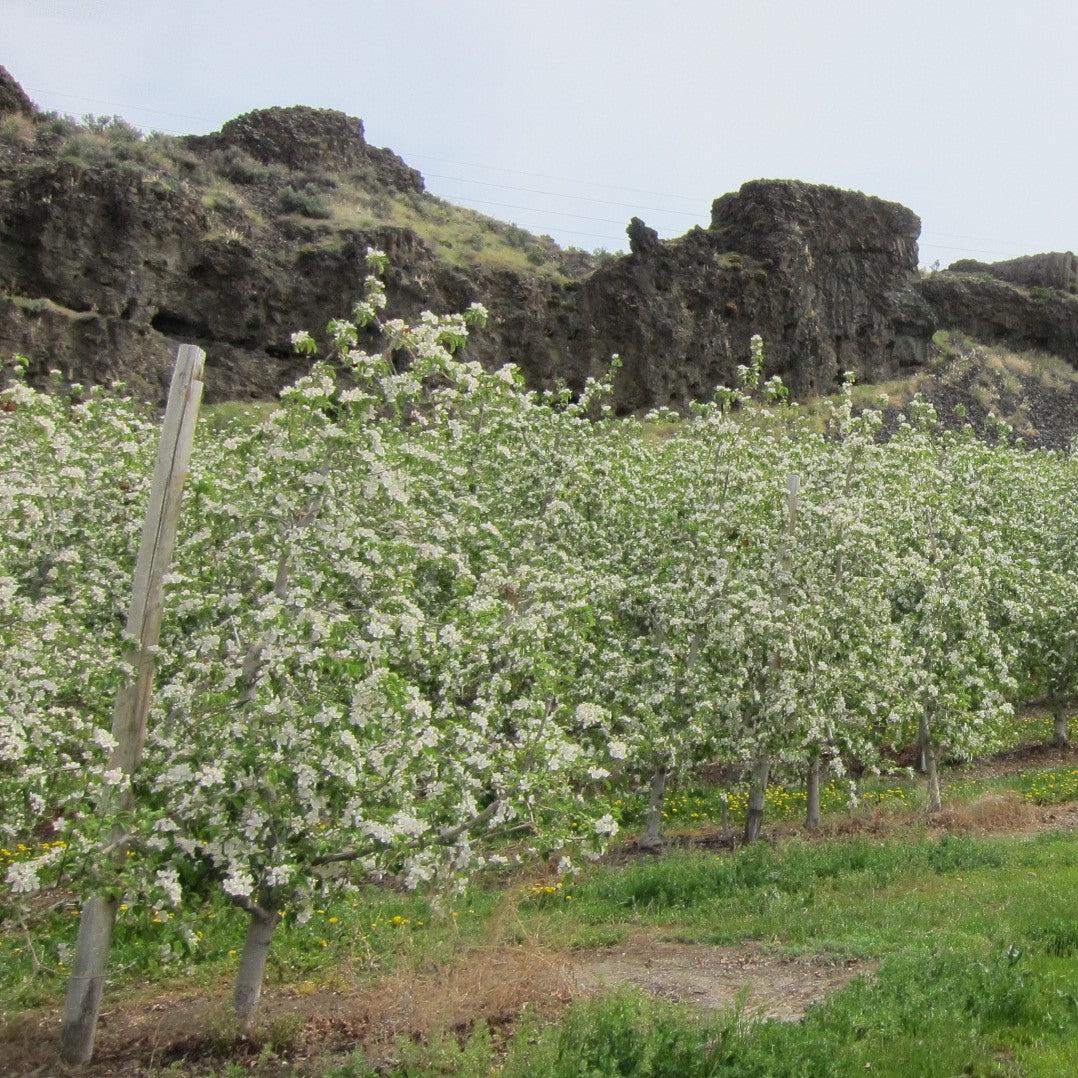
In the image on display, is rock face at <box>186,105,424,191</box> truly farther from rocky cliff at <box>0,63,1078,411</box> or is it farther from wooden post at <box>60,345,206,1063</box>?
Answer: wooden post at <box>60,345,206,1063</box>

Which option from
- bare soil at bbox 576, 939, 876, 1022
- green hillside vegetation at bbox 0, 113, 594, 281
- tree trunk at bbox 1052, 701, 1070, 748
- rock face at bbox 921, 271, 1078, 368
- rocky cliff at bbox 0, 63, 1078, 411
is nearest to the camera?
bare soil at bbox 576, 939, 876, 1022

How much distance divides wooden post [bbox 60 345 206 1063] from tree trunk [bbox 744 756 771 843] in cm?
978

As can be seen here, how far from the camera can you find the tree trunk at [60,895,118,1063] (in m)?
7.02

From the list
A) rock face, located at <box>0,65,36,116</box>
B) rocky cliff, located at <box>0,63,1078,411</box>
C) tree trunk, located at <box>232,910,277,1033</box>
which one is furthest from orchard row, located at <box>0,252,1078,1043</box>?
rock face, located at <box>0,65,36,116</box>

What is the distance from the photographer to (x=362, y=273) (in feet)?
166

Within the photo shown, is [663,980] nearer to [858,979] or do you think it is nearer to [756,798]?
[858,979]

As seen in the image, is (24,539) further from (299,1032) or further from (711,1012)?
(711,1012)

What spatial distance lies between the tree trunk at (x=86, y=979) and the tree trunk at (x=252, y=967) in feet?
3.15

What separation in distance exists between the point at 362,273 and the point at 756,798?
132ft

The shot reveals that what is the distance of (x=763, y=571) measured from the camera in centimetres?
1470

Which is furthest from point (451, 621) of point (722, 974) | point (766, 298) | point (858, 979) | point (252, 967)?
point (766, 298)

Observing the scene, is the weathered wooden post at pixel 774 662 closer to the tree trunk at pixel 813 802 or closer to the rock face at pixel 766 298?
the tree trunk at pixel 813 802

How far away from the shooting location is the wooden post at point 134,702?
7.02m

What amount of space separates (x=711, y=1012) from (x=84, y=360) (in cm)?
4194
